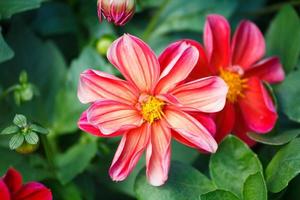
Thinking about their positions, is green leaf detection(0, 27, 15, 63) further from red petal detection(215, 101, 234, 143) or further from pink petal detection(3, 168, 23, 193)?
red petal detection(215, 101, 234, 143)

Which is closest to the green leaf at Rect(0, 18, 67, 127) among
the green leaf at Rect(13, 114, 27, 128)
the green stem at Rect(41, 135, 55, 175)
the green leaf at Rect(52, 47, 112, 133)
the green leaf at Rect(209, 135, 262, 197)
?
the green leaf at Rect(52, 47, 112, 133)

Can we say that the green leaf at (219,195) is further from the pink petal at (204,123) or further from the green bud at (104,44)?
the green bud at (104,44)

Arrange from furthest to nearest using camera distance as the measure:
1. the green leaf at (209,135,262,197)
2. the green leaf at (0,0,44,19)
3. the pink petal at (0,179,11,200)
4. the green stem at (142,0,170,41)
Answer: the green stem at (142,0,170,41) → the green leaf at (0,0,44,19) → the green leaf at (209,135,262,197) → the pink petal at (0,179,11,200)

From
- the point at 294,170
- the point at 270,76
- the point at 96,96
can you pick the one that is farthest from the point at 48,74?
the point at 294,170

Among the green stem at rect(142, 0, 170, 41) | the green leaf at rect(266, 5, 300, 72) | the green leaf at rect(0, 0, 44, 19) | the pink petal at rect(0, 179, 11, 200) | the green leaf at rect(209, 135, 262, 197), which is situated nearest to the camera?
the pink petal at rect(0, 179, 11, 200)

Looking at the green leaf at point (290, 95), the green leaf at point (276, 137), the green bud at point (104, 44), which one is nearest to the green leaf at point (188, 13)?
the green bud at point (104, 44)

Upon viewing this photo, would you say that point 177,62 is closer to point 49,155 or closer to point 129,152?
point 129,152

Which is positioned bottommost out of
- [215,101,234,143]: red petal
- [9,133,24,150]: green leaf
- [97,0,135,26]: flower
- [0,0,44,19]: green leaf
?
[215,101,234,143]: red petal
